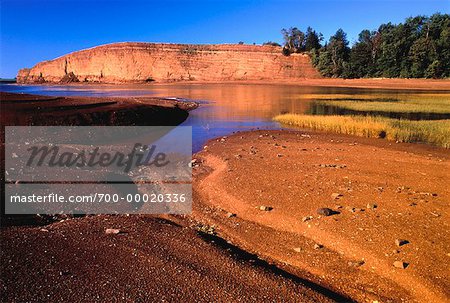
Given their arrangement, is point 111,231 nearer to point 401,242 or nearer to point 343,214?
point 343,214

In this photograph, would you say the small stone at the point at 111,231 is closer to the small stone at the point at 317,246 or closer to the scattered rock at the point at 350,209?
the small stone at the point at 317,246

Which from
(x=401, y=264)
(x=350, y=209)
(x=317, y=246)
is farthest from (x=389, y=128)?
(x=401, y=264)

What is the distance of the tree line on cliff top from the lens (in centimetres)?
6372

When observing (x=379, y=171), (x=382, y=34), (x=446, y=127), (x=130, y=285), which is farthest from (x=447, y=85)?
(x=130, y=285)

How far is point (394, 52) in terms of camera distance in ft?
228

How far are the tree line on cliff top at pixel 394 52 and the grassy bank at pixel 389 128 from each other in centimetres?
5334

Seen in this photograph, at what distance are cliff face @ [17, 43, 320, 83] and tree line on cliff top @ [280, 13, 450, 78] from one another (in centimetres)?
914

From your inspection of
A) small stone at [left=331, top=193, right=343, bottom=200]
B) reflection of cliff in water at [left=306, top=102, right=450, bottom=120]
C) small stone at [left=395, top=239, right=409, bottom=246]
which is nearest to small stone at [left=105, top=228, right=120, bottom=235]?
small stone at [left=331, top=193, right=343, bottom=200]

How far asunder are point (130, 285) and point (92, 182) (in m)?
4.60

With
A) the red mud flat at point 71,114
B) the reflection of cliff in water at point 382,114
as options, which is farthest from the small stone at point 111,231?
the reflection of cliff in water at point 382,114

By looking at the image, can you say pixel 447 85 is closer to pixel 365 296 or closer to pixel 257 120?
pixel 257 120

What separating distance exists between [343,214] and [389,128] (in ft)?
36.6

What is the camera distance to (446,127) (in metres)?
16.5

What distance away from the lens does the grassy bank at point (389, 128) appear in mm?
15047
